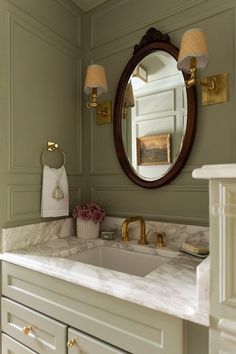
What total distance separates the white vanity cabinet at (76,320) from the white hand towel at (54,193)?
37 cm

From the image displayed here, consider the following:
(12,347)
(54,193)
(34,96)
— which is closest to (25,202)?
(54,193)

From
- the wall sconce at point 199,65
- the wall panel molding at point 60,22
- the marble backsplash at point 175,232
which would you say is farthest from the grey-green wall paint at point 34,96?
the wall sconce at point 199,65

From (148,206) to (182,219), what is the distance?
0.72ft

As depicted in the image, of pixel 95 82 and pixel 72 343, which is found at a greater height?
pixel 95 82

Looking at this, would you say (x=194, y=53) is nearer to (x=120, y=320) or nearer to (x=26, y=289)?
(x=120, y=320)

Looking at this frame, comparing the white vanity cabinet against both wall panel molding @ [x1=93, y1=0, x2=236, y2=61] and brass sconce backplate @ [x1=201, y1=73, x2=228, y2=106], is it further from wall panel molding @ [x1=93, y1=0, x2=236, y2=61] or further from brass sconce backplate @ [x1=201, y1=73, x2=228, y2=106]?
wall panel molding @ [x1=93, y1=0, x2=236, y2=61]

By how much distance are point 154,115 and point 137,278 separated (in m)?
0.89

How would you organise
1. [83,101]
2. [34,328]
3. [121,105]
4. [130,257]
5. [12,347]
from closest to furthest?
[34,328]
[12,347]
[130,257]
[121,105]
[83,101]

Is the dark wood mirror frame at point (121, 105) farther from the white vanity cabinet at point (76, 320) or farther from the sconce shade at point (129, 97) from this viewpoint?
the white vanity cabinet at point (76, 320)

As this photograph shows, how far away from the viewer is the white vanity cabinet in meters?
0.77

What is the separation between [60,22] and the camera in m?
1.62

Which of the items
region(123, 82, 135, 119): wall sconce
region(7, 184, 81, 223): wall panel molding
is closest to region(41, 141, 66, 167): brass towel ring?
region(7, 184, 81, 223): wall panel molding

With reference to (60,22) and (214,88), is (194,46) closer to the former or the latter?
(214,88)

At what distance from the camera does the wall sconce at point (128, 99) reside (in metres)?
1.51
